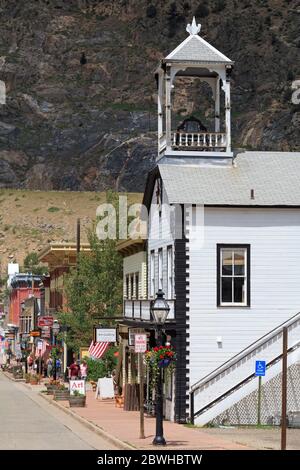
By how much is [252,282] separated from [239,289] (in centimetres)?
47

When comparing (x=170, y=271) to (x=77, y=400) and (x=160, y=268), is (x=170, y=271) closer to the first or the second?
(x=160, y=268)

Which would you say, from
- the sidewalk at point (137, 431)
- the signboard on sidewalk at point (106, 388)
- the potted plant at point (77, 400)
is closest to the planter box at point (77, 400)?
the potted plant at point (77, 400)

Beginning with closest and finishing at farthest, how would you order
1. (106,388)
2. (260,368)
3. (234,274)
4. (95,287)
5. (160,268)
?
(260,368), (234,274), (160,268), (106,388), (95,287)

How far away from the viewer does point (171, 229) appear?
4306 cm

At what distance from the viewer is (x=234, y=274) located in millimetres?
42188

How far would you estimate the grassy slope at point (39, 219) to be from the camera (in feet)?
562

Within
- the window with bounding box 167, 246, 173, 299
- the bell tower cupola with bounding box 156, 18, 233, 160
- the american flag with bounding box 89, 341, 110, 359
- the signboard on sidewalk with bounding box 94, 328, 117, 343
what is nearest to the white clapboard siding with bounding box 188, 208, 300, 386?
the window with bounding box 167, 246, 173, 299

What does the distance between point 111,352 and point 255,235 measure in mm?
19206

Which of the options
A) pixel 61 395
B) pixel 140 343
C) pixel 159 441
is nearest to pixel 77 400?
pixel 61 395

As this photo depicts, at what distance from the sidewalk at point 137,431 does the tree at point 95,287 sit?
13.9m

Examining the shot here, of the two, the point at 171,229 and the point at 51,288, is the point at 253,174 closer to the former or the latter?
the point at 171,229

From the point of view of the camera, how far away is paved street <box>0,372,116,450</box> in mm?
31719

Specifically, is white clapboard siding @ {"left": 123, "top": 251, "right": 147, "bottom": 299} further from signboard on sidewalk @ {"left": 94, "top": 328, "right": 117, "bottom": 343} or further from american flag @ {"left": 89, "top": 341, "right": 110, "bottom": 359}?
american flag @ {"left": 89, "top": 341, "right": 110, "bottom": 359}

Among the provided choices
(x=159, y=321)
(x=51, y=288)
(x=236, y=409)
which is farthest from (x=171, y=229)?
(x=51, y=288)
